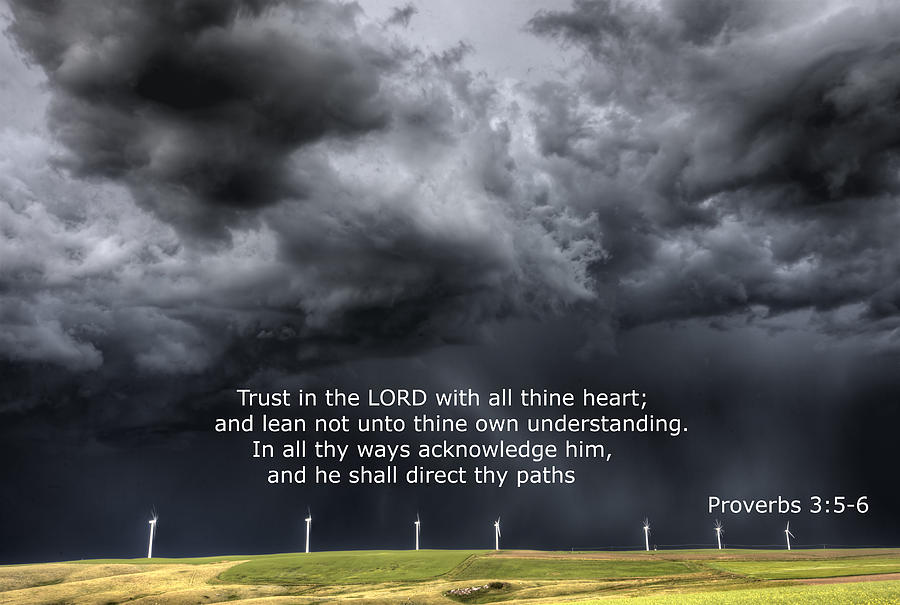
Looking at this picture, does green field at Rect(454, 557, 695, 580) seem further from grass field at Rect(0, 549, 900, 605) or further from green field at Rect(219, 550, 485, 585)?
green field at Rect(219, 550, 485, 585)

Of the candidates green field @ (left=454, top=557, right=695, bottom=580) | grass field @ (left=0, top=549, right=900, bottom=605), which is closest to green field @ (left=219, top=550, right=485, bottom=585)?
grass field @ (left=0, top=549, right=900, bottom=605)

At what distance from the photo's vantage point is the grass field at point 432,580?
127188 millimetres

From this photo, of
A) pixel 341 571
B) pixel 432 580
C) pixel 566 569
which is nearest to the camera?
pixel 432 580

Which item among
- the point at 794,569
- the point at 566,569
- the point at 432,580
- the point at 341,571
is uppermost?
the point at 794,569

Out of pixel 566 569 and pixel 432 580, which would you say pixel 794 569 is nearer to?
pixel 566 569

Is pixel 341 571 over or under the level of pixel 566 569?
under

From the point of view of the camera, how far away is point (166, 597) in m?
130

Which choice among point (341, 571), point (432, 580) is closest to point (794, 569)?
→ point (432, 580)

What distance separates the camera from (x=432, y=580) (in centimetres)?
16138

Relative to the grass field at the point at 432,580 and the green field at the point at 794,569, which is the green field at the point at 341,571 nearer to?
the grass field at the point at 432,580

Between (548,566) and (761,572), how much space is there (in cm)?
5319

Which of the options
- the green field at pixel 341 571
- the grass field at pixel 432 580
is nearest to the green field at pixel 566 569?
the grass field at pixel 432 580

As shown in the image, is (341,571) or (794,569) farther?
(341,571)

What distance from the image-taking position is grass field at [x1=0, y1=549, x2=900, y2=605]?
127 meters
